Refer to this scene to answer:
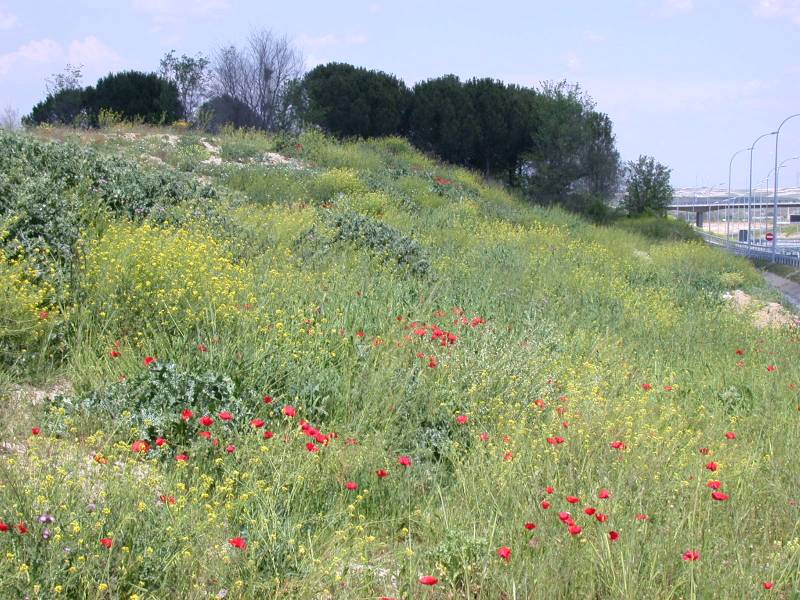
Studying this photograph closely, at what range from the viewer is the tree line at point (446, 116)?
43000 mm

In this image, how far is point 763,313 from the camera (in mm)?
17406

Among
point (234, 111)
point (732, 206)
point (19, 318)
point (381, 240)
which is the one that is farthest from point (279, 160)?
point (732, 206)

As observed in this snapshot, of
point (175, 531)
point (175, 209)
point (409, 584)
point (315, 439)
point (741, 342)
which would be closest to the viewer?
point (175, 531)

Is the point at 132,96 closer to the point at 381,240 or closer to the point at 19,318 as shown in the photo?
the point at 381,240

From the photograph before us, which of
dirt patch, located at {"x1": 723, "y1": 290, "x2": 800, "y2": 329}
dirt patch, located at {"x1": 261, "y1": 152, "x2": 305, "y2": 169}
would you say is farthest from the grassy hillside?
dirt patch, located at {"x1": 261, "y1": 152, "x2": 305, "y2": 169}

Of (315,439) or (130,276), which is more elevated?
(130,276)

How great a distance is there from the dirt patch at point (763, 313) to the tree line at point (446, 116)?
2326cm

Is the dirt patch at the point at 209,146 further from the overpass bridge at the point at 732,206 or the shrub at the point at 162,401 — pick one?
the overpass bridge at the point at 732,206

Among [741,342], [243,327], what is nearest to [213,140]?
[741,342]

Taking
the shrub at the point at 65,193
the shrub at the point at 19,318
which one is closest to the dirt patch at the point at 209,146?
the shrub at the point at 65,193

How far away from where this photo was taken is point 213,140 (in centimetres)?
2494

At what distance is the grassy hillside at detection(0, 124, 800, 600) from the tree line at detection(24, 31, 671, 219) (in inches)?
1260

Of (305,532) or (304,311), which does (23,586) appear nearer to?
(305,532)

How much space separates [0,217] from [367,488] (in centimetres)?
463
